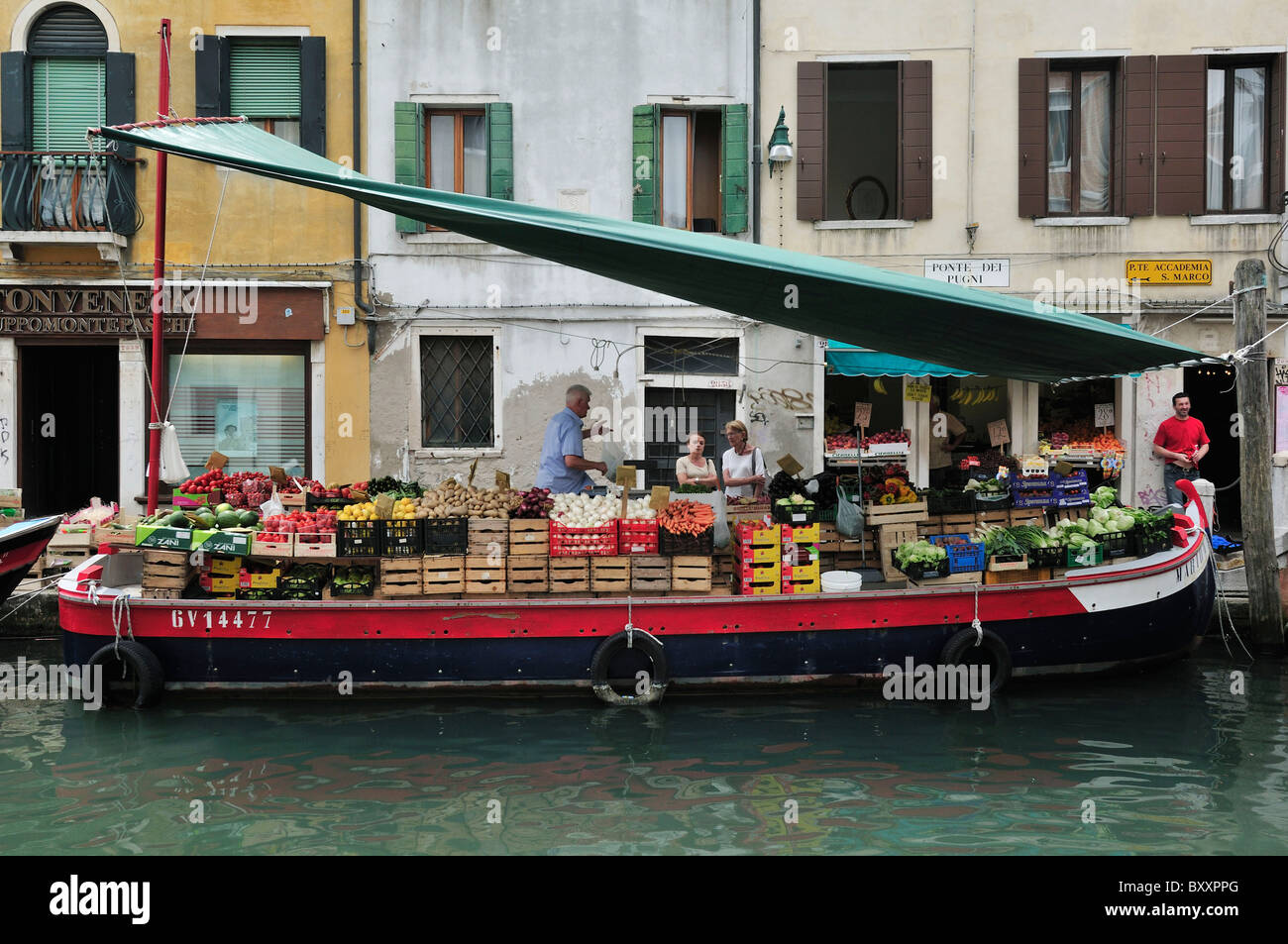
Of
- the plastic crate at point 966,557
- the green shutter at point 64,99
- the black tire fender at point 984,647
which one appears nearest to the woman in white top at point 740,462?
the plastic crate at point 966,557

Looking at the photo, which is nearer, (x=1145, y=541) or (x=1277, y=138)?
(x=1145, y=541)

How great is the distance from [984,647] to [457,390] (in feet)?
26.7

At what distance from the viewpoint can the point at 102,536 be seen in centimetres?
883

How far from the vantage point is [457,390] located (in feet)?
46.9

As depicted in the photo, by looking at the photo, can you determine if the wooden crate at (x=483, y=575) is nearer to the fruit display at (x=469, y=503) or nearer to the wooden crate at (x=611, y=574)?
the fruit display at (x=469, y=503)

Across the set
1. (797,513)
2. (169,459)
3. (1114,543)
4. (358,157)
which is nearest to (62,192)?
(358,157)

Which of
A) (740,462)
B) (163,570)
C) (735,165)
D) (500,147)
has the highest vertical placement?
(500,147)

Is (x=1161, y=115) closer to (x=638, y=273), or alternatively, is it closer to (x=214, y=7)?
(x=638, y=273)

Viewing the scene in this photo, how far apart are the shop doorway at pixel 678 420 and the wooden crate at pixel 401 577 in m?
6.24

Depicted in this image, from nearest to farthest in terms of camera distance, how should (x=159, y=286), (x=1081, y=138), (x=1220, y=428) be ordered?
1. (x=159, y=286)
2. (x=1081, y=138)
3. (x=1220, y=428)

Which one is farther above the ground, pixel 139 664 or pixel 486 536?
pixel 486 536

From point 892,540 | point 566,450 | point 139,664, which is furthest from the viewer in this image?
point 566,450

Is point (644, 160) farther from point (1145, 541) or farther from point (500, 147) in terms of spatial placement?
point (1145, 541)

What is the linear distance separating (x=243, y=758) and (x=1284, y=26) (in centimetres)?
1514
